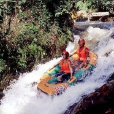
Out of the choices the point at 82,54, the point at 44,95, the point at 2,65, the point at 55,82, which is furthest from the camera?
the point at 82,54

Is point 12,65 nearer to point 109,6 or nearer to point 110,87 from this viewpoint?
point 110,87

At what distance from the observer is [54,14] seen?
1041 cm

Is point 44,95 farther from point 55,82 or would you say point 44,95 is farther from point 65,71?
point 65,71

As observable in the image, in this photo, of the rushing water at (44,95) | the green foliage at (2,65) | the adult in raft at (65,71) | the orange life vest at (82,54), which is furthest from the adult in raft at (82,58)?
the green foliage at (2,65)

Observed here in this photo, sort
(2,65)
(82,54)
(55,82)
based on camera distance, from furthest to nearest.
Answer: (82,54)
(55,82)
(2,65)

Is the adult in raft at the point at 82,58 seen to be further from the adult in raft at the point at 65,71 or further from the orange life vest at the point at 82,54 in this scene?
the adult in raft at the point at 65,71

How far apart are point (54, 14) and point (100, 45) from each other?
99.3 inches

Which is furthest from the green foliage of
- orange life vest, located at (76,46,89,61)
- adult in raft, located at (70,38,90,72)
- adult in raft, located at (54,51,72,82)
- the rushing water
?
orange life vest, located at (76,46,89,61)

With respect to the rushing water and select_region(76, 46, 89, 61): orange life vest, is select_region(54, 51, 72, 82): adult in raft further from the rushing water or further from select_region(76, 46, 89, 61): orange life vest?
select_region(76, 46, 89, 61): orange life vest

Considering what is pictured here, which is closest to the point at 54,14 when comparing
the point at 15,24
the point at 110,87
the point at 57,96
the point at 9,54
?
the point at 15,24

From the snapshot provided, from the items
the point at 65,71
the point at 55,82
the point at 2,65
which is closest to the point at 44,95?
the point at 55,82

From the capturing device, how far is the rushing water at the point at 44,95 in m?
6.91

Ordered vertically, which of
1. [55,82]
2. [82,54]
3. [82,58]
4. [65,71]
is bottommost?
[55,82]

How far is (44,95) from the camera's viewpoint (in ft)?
A: 23.8
